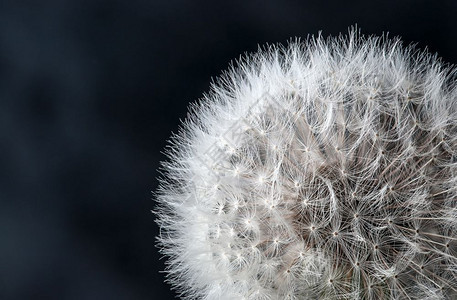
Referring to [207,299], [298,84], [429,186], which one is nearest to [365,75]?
[298,84]

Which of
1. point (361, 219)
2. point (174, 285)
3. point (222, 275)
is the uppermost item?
point (361, 219)

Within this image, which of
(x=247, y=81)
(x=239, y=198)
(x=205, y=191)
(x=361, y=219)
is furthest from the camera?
(x=247, y=81)

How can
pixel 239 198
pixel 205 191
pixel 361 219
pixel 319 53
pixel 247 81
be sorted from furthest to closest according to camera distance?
1. pixel 247 81
2. pixel 319 53
3. pixel 205 191
4. pixel 239 198
5. pixel 361 219

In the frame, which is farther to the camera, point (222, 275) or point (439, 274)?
point (222, 275)

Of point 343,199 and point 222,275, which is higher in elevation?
point 343,199

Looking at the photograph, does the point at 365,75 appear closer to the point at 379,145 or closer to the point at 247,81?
the point at 379,145

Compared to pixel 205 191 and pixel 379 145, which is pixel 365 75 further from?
pixel 205 191
